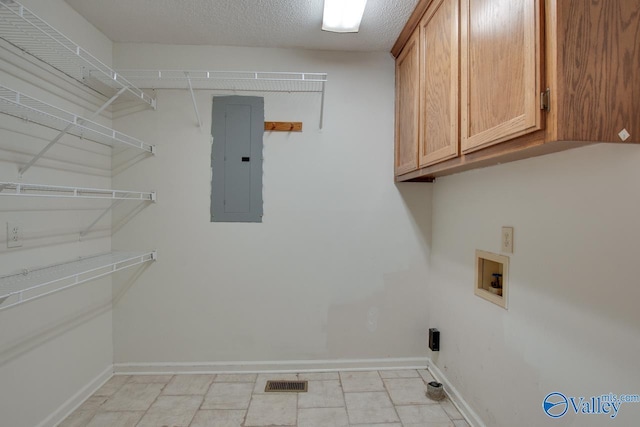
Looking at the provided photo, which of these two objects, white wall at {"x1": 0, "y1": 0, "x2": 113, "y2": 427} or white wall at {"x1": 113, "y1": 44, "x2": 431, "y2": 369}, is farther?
white wall at {"x1": 113, "y1": 44, "x2": 431, "y2": 369}

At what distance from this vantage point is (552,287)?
1.20 m

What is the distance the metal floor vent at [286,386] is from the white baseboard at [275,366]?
0.13 meters

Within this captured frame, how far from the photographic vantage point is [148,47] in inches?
83.7

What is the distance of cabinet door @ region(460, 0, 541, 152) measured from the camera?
2.97ft

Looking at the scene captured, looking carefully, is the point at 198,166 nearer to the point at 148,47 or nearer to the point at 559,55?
the point at 148,47

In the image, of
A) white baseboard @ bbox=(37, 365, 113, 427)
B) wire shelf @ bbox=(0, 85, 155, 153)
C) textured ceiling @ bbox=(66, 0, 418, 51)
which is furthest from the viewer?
textured ceiling @ bbox=(66, 0, 418, 51)

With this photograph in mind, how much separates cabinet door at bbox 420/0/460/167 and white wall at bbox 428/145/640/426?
329 mm

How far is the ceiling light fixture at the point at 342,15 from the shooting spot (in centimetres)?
165

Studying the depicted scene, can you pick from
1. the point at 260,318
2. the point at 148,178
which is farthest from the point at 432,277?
the point at 148,178

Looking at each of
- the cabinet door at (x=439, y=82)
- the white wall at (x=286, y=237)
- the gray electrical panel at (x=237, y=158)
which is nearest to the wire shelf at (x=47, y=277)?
the white wall at (x=286, y=237)

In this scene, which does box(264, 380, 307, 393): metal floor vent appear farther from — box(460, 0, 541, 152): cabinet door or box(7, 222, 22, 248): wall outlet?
box(460, 0, 541, 152): cabinet door

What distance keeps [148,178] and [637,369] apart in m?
2.57

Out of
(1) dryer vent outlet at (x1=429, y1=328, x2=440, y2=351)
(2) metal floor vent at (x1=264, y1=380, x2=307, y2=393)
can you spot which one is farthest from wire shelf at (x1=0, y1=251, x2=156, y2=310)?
(1) dryer vent outlet at (x1=429, y1=328, x2=440, y2=351)

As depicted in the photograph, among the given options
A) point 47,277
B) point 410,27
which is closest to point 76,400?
point 47,277
